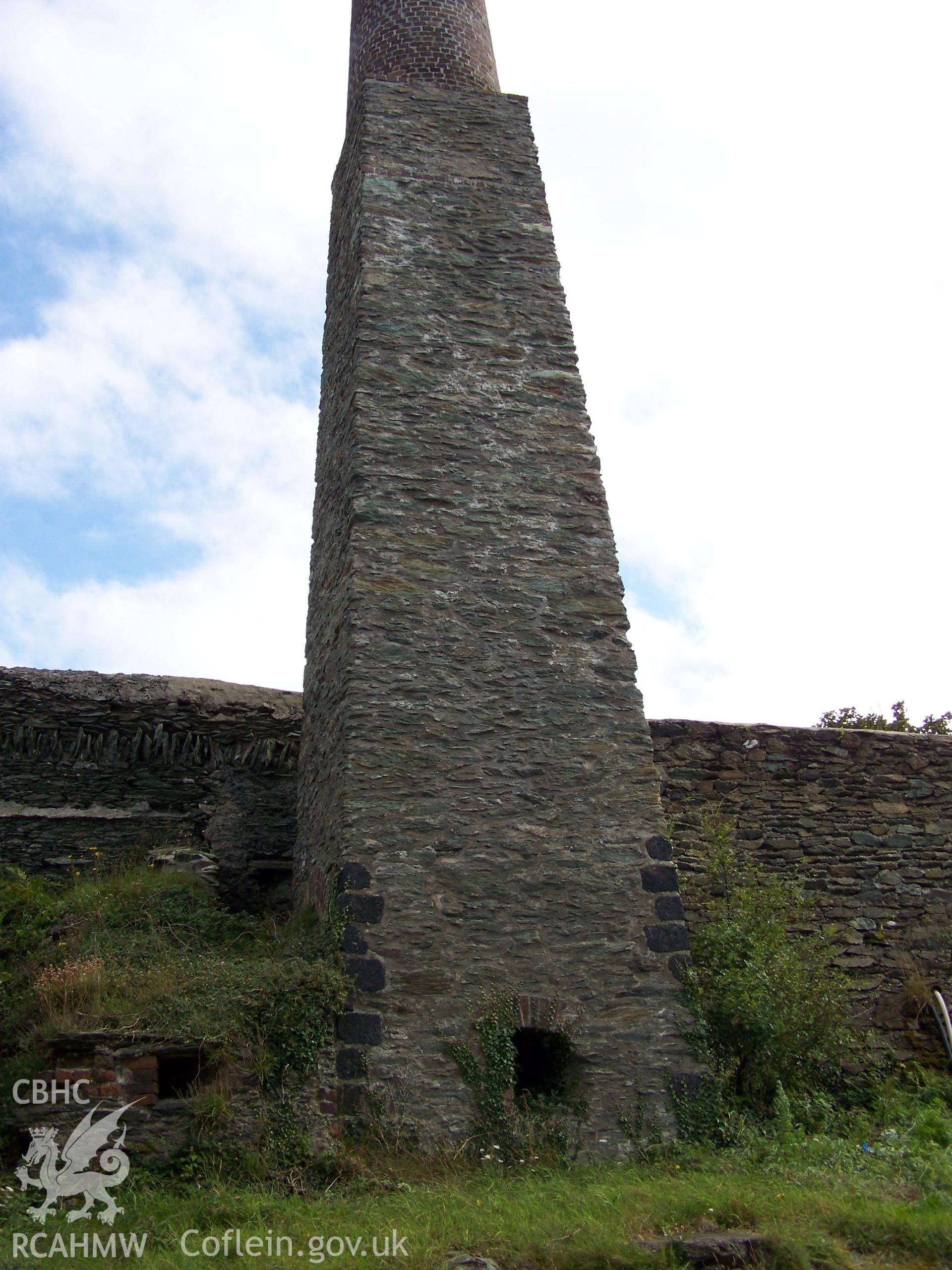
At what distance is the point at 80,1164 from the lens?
520cm

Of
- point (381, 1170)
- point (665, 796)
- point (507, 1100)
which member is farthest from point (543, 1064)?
point (665, 796)

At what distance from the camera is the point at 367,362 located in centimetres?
840

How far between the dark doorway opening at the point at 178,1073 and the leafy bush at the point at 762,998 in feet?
9.66

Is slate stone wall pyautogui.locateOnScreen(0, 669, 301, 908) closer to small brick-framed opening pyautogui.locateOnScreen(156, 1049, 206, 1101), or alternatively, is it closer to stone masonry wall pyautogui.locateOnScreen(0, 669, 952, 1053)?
stone masonry wall pyautogui.locateOnScreen(0, 669, 952, 1053)

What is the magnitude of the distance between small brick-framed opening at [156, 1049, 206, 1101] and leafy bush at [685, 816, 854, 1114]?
2.94 meters

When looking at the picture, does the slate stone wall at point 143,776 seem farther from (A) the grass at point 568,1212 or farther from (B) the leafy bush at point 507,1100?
(A) the grass at point 568,1212

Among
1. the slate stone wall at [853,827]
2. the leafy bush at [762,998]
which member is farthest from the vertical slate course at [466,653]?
the slate stone wall at [853,827]

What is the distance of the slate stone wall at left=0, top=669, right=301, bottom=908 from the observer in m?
8.88

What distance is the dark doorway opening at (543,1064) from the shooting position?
6.28 metres

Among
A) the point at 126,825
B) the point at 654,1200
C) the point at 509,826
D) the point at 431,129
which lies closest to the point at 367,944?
the point at 509,826

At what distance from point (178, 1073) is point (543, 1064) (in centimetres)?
216

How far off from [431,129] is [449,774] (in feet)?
20.5

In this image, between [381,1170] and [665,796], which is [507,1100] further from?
[665,796]

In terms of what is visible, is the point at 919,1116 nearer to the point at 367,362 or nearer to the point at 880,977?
the point at 880,977
